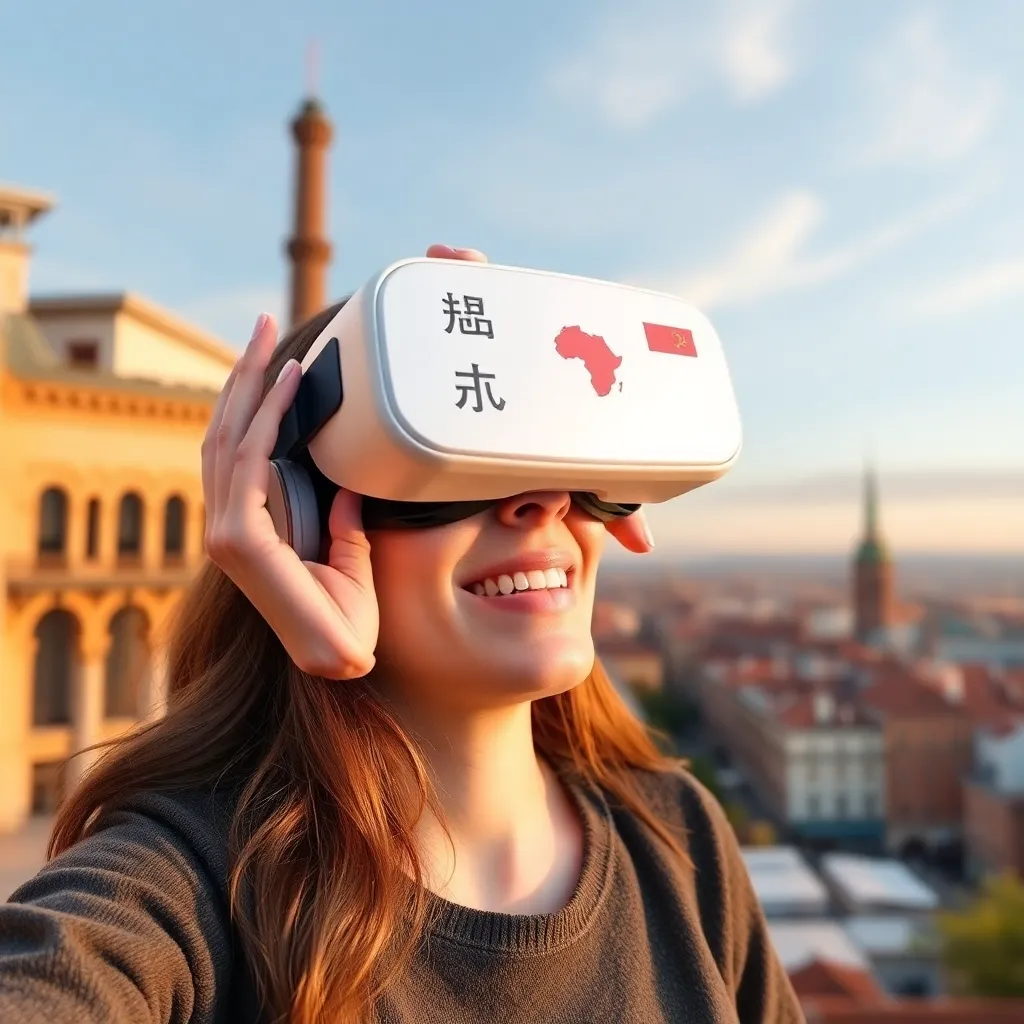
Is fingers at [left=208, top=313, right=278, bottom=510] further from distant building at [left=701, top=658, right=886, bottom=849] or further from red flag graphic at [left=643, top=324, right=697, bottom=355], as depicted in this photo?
distant building at [left=701, top=658, right=886, bottom=849]

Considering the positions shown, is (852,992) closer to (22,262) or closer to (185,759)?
(185,759)

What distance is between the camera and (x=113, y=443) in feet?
39.0

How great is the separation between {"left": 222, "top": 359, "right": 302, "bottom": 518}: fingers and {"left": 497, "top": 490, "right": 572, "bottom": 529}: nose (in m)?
0.26

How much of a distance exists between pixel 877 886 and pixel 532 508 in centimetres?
2370

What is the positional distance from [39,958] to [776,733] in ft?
124

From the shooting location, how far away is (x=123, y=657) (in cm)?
1328

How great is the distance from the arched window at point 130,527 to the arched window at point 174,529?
385mm

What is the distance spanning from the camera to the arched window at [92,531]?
11914mm

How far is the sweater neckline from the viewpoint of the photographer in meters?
1.03

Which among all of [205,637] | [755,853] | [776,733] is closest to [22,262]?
[205,637]

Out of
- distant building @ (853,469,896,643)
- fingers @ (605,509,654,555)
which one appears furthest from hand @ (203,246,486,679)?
distant building @ (853,469,896,643)

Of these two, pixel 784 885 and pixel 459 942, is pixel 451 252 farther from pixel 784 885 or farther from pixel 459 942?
pixel 784 885

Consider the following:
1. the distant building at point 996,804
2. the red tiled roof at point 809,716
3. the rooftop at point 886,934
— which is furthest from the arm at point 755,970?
the red tiled roof at point 809,716

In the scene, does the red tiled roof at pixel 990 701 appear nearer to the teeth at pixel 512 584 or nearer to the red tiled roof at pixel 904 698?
the red tiled roof at pixel 904 698
